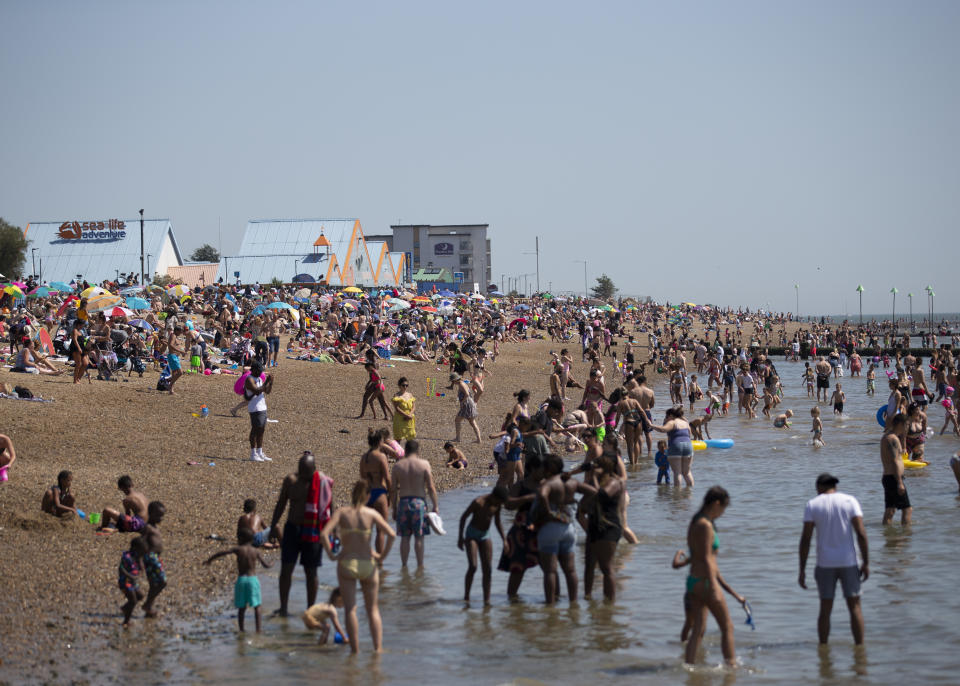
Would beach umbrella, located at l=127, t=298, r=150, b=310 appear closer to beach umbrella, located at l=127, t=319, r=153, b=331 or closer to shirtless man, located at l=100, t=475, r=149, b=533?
beach umbrella, located at l=127, t=319, r=153, b=331

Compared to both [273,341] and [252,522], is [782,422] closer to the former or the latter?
[273,341]

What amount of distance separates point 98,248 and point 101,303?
35.4 metres

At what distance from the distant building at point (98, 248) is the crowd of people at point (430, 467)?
1709 centimetres

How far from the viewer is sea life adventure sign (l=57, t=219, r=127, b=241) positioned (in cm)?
5825

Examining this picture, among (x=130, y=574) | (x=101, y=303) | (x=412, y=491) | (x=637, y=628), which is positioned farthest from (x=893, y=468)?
(x=101, y=303)

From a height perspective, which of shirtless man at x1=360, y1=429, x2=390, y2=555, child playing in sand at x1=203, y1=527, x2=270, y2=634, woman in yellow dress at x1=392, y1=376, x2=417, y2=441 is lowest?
child playing in sand at x1=203, y1=527, x2=270, y2=634

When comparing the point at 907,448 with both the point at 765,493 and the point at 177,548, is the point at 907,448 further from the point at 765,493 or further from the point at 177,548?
the point at 177,548

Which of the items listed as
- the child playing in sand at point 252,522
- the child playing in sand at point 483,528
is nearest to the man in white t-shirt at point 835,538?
the child playing in sand at point 483,528

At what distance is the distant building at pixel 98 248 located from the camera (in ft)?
184

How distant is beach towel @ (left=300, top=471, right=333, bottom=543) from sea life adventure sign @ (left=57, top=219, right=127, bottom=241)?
53.8m

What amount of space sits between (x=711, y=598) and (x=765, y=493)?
9.08 metres

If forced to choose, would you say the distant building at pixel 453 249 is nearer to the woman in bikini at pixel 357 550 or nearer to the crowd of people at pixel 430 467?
the crowd of people at pixel 430 467

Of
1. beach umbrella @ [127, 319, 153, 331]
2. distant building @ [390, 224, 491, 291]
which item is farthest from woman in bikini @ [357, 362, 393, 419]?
distant building @ [390, 224, 491, 291]

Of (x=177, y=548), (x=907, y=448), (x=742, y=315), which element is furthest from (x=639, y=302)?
(x=177, y=548)
